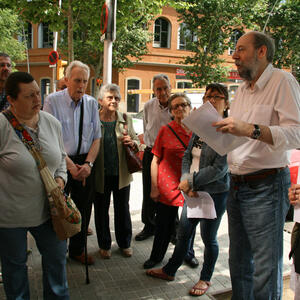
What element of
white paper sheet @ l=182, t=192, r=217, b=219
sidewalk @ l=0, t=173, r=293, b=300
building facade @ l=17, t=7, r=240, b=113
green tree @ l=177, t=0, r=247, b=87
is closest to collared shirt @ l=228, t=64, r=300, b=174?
white paper sheet @ l=182, t=192, r=217, b=219

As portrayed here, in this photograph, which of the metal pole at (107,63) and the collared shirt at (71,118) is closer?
the collared shirt at (71,118)

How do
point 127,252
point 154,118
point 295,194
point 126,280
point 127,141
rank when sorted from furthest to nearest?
point 154,118 < point 127,252 < point 127,141 < point 126,280 < point 295,194

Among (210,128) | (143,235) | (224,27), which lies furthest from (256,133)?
(224,27)

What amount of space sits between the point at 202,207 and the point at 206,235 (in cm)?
42

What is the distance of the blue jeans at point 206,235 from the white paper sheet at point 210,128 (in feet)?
3.77

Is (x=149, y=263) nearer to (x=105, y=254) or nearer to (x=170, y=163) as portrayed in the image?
(x=105, y=254)

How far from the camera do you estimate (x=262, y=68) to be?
7.91 feet

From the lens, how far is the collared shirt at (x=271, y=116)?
217 cm

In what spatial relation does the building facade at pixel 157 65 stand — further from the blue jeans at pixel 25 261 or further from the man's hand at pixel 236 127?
the man's hand at pixel 236 127

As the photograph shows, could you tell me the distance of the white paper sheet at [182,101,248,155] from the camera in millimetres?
2189

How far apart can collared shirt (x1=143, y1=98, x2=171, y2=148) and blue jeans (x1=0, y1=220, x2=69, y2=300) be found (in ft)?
8.67

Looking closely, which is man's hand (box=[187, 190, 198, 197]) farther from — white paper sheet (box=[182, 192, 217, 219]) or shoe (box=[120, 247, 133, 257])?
shoe (box=[120, 247, 133, 257])

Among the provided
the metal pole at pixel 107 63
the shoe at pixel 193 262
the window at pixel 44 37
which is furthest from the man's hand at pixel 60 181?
the window at pixel 44 37

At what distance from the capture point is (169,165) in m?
3.71
